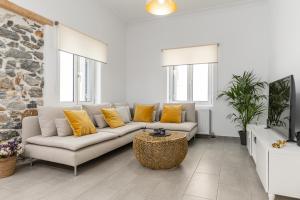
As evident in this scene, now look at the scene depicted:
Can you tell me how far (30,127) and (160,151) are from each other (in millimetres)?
1866

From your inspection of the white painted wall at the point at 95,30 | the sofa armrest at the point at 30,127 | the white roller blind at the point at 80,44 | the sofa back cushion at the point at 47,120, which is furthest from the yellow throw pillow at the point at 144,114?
the sofa armrest at the point at 30,127

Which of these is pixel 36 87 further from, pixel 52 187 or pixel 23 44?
pixel 52 187

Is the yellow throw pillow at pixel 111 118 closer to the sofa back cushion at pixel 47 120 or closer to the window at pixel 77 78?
the window at pixel 77 78

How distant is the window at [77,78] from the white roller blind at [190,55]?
1733 mm

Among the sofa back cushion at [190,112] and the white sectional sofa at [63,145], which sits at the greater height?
the sofa back cushion at [190,112]

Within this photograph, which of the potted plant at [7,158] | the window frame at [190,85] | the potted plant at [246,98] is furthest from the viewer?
the window frame at [190,85]

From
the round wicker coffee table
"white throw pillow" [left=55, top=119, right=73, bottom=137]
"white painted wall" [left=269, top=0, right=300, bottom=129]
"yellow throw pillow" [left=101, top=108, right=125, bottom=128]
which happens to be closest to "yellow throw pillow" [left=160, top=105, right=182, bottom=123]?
"yellow throw pillow" [left=101, top=108, right=125, bottom=128]

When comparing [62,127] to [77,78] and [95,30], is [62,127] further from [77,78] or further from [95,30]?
[95,30]

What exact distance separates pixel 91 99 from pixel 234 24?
3602mm

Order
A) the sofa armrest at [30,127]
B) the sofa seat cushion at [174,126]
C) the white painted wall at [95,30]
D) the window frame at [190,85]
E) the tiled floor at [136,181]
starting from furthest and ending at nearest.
Answer: the window frame at [190,85] → the sofa seat cushion at [174,126] → the white painted wall at [95,30] → the sofa armrest at [30,127] → the tiled floor at [136,181]

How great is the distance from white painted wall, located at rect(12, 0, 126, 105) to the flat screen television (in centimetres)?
330

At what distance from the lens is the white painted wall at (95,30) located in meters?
3.17

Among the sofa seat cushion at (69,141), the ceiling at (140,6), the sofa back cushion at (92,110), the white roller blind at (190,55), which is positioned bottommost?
the sofa seat cushion at (69,141)

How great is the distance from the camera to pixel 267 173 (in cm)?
180
